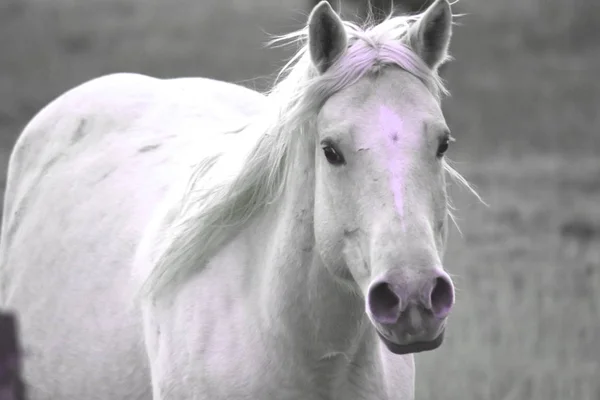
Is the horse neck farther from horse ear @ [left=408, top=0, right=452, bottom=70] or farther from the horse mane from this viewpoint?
horse ear @ [left=408, top=0, right=452, bottom=70]

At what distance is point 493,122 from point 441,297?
43.3ft

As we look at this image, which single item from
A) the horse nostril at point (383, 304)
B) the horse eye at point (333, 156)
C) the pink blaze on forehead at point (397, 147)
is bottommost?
the horse nostril at point (383, 304)

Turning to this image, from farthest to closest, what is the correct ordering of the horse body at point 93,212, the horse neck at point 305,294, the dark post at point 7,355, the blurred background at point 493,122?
the blurred background at point 493,122, the horse body at point 93,212, the horse neck at point 305,294, the dark post at point 7,355

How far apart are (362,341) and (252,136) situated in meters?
0.80

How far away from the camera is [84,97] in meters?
4.63

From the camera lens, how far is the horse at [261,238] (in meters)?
2.75

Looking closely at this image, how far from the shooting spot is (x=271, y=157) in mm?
3199

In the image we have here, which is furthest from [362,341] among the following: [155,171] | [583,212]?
[583,212]

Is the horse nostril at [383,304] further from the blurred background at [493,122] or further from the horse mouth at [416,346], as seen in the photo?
the blurred background at [493,122]

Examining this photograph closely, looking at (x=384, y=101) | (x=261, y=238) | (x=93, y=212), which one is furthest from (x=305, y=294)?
(x=93, y=212)

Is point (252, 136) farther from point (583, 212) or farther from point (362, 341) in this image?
point (583, 212)

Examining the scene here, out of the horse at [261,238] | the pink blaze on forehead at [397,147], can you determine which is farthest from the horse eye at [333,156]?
the pink blaze on forehead at [397,147]

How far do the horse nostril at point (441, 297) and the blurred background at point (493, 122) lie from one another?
1431 millimetres

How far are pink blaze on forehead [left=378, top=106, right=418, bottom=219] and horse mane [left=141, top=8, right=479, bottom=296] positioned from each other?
7.9 inches
